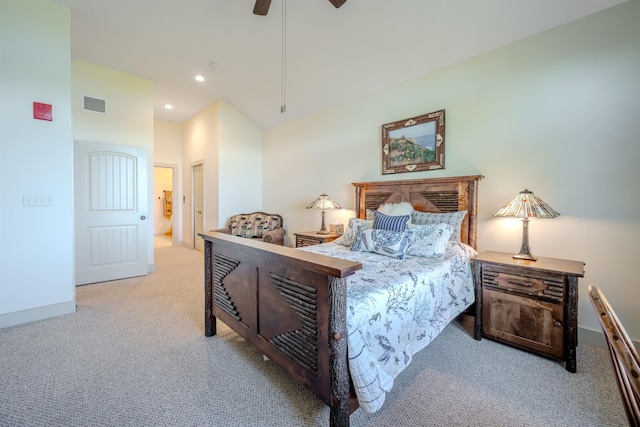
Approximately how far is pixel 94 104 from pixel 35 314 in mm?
2860

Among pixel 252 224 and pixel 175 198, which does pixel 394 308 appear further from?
pixel 175 198

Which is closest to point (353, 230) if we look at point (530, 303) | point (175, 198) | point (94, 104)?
point (530, 303)

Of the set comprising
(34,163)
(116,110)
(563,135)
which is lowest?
(34,163)

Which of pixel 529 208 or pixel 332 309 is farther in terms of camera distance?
pixel 529 208

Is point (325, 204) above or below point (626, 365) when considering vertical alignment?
above

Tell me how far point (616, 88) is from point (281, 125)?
14.2ft

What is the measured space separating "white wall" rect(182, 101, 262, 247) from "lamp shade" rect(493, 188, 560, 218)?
171 inches

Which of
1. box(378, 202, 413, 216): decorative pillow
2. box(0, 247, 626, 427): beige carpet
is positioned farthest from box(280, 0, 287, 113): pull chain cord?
box(0, 247, 626, 427): beige carpet

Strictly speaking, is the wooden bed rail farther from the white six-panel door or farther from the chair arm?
the white six-panel door

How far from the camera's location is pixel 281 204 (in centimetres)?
517

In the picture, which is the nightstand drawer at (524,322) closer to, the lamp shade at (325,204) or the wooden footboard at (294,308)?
the wooden footboard at (294,308)

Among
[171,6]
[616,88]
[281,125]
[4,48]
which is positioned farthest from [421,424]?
[281,125]

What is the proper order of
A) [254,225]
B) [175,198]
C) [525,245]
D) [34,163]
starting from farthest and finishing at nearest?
[175,198], [254,225], [34,163], [525,245]

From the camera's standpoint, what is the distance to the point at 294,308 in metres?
1.48
